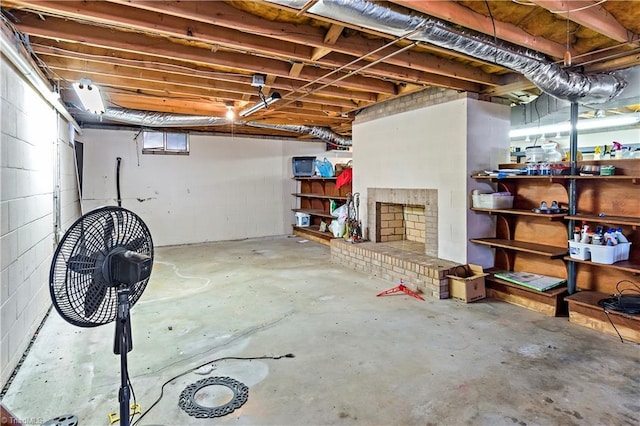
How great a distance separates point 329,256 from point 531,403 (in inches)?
169

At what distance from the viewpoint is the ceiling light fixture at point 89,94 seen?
3406mm

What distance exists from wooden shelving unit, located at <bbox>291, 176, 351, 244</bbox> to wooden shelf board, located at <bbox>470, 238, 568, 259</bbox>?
321cm

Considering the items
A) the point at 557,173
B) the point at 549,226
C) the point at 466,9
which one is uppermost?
the point at 466,9

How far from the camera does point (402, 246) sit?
211 inches

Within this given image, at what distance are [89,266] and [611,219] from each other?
3886 mm

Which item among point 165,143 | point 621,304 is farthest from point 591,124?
point 165,143

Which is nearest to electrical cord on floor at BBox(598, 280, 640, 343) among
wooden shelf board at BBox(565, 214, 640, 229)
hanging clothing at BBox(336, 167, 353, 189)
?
wooden shelf board at BBox(565, 214, 640, 229)

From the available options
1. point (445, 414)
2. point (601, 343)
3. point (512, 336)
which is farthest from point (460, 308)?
point (445, 414)

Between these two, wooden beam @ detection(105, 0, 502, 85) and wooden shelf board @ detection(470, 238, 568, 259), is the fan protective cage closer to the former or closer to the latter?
wooden beam @ detection(105, 0, 502, 85)

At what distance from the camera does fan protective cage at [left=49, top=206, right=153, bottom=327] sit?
1.38 meters

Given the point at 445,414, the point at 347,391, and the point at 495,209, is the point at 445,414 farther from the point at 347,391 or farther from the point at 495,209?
the point at 495,209

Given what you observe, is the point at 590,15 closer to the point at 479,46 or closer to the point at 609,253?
the point at 479,46

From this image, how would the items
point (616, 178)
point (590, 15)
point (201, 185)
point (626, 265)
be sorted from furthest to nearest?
point (201, 185), point (616, 178), point (626, 265), point (590, 15)

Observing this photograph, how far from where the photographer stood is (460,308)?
374cm
